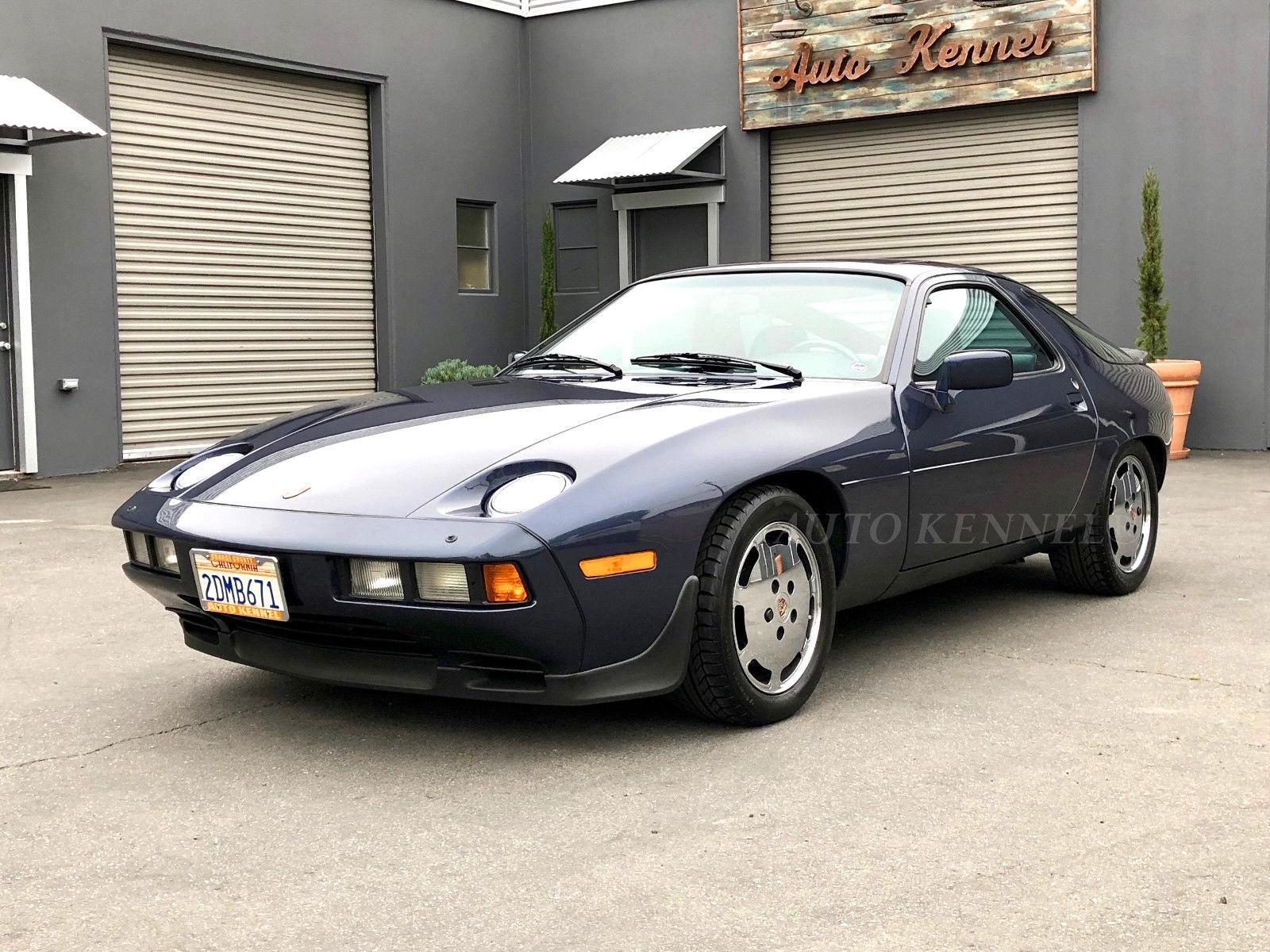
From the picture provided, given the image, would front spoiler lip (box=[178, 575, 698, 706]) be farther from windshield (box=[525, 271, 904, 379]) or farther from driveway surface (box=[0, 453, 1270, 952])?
windshield (box=[525, 271, 904, 379])

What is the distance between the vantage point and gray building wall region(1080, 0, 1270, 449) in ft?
38.8

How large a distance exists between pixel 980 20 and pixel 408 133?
559cm

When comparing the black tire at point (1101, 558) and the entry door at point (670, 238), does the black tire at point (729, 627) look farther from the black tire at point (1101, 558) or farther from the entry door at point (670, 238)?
the entry door at point (670, 238)

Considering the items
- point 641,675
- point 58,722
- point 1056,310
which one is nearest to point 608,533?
point 641,675

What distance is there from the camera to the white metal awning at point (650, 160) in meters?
14.1

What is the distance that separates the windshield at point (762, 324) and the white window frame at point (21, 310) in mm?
7203

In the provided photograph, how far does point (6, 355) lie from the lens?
437 inches

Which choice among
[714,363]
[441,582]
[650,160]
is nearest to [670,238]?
[650,160]

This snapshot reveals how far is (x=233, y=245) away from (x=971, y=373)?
9.79 m

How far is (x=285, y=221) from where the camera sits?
13.6 m

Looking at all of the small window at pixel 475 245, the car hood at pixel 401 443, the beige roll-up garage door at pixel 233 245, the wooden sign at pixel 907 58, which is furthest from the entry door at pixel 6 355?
the car hood at pixel 401 443

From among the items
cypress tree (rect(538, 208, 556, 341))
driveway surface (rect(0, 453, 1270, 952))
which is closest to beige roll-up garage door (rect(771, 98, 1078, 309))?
cypress tree (rect(538, 208, 556, 341))

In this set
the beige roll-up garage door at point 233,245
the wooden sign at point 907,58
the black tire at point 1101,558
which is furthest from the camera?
the wooden sign at point 907,58

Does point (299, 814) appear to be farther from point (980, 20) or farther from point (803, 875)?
point (980, 20)
